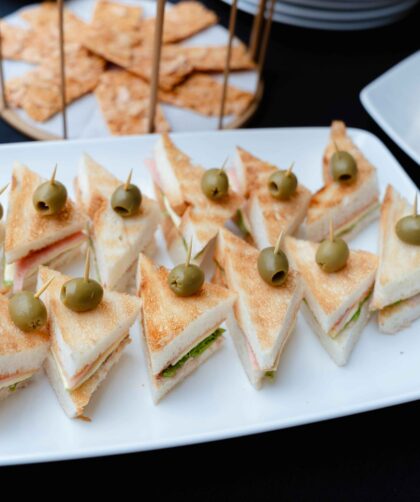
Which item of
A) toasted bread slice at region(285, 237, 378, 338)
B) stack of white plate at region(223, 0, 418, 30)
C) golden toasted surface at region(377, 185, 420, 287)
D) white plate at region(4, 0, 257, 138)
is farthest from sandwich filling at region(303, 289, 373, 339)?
stack of white plate at region(223, 0, 418, 30)

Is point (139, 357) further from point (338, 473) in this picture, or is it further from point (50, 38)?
point (50, 38)

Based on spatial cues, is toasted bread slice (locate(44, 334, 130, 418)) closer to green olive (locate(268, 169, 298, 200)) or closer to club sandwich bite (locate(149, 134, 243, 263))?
club sandwich bite (locate(149, 134, 243, 263))

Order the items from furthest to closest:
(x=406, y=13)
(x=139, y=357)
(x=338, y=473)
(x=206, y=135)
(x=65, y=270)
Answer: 1. (x=406, y=13)
2. (x=206, y=135)
3. (x=65, y=270)
4. (x=139, y=357)
5. (x=338, y=473)

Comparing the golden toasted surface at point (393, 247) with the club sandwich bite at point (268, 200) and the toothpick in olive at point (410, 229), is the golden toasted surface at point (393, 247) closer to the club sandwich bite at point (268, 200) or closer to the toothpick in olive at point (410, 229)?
the toothpick in olive at point (410, 229)

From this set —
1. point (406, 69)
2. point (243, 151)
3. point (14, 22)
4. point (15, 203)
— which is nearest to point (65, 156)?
point (15, 203)

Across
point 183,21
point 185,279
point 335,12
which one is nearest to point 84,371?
point 185,279

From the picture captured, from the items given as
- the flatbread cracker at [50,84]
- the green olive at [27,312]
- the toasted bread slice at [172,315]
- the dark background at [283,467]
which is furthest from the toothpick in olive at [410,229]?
the flatbread cracker at [50,84]
